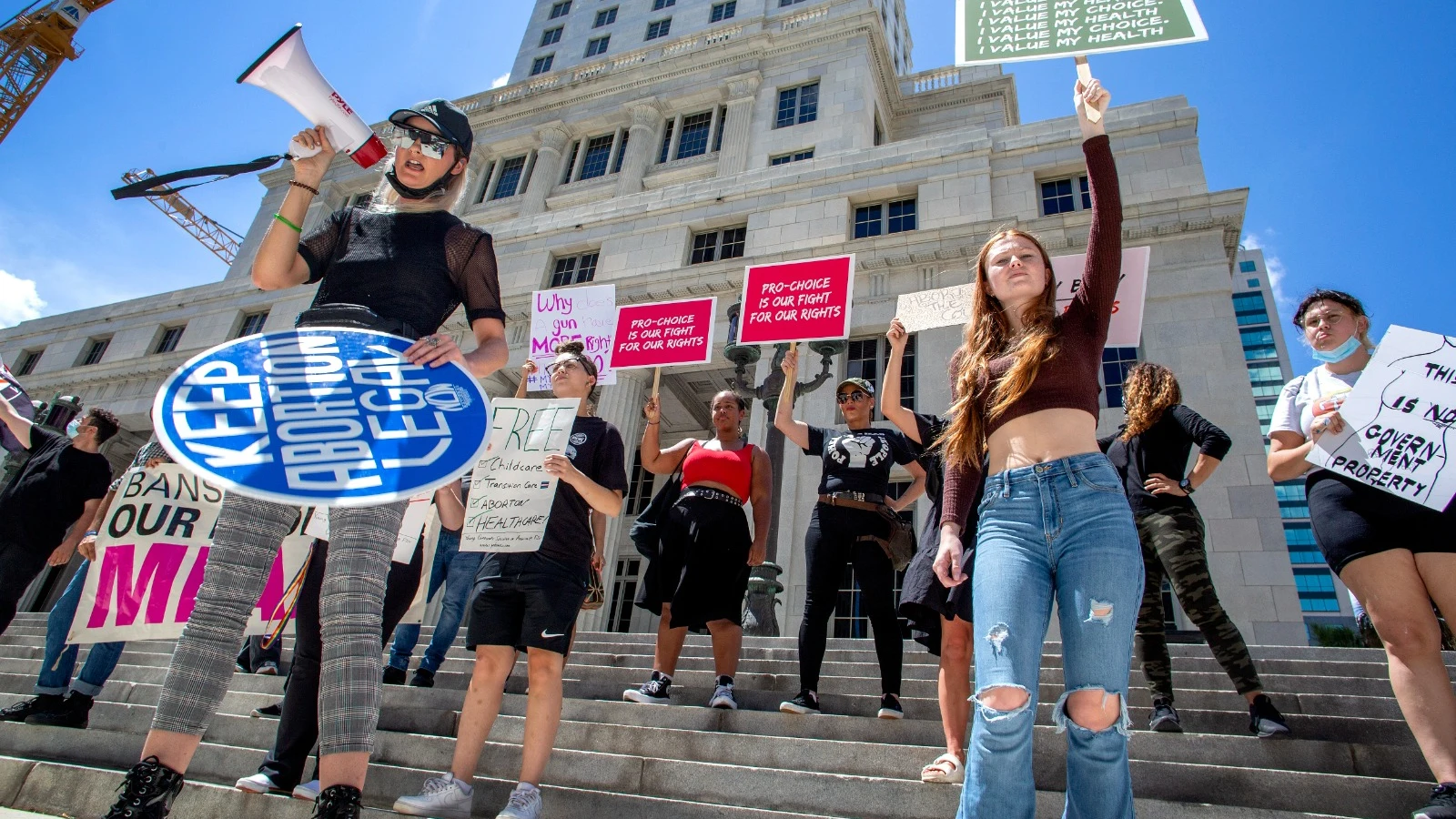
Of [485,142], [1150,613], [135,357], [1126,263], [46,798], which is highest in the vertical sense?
[485,142]

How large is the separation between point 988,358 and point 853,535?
238 cm

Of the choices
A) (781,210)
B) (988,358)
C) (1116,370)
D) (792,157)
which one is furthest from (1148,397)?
(792,157)

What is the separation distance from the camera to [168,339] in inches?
969

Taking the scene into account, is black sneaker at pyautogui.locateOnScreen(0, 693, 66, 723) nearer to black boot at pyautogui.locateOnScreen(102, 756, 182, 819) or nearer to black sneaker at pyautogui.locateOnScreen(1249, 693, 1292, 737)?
black boot at pyautogui.locateOnScreen(102, 756, 182, 819)

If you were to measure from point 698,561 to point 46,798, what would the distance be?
330 centimetres

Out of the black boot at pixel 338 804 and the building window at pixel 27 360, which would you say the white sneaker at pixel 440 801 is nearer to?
the black boot at pixel 338 804

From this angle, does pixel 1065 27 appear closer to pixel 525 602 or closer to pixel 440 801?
pixel 525 602

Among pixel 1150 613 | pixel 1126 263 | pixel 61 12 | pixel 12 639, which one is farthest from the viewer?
pixel 61 12

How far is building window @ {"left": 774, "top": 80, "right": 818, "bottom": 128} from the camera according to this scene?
25375mm

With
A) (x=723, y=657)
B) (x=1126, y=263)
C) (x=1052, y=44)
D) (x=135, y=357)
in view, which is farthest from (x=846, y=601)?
(x=135, y=357)

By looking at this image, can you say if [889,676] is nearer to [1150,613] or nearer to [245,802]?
[1150,613]

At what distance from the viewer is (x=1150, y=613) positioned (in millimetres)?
4098

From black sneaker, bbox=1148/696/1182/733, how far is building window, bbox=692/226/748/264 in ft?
48.4

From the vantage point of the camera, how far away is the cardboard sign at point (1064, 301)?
525cm
